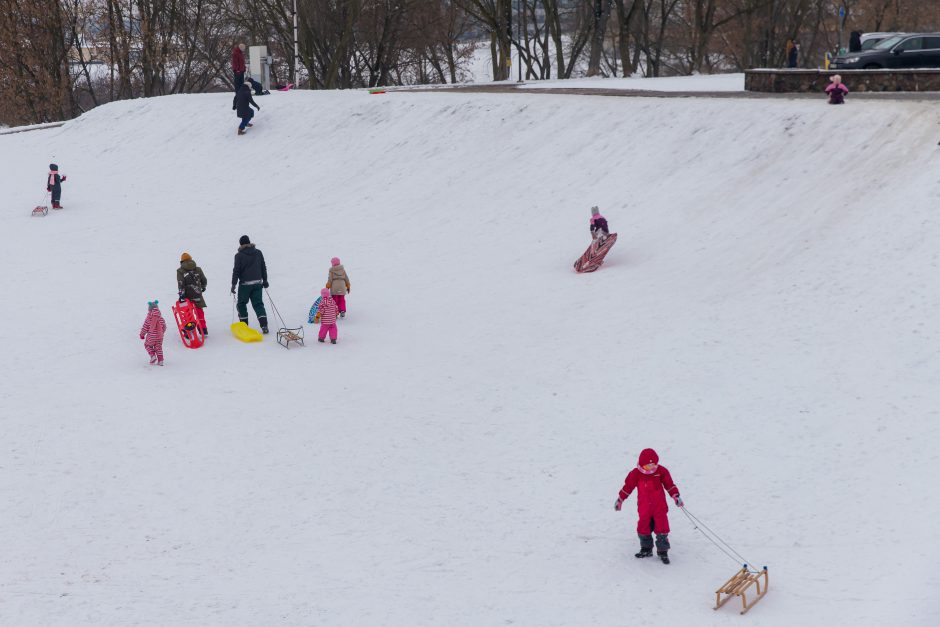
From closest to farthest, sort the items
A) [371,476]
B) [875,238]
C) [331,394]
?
[371,476] → [331,394] → [875,238]

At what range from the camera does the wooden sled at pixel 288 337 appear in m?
15.5

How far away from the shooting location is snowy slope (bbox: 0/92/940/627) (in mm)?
9344

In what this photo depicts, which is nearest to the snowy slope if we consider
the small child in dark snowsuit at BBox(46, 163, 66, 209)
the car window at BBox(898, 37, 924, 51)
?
the small child in dark snowsuit at BBox(46, 163, 66, 209)

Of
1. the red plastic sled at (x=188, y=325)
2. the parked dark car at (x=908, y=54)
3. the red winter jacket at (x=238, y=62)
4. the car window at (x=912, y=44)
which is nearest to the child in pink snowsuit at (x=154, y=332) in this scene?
the red plastic sled at (x=188, y=325)

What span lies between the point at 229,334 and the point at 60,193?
1192 centimetres

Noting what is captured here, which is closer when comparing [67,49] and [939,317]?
[939,317]

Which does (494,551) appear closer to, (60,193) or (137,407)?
(137,407)

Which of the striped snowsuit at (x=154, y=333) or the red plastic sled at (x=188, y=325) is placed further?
the red plastic sled at (x=188, y=325)

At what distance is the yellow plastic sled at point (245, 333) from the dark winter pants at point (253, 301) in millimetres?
→ 179

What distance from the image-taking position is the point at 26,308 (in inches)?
688

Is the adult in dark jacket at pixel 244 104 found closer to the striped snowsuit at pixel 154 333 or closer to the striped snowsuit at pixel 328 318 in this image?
the striped snowsuit at pixel 328 318

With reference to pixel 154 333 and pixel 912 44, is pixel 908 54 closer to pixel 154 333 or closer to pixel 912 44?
pixel 912 44

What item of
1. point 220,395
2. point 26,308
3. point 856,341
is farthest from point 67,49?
point 856,341

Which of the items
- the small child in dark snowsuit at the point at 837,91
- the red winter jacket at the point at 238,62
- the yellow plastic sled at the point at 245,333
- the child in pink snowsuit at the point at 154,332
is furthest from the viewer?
the red winter jacket at the point at 238,62
